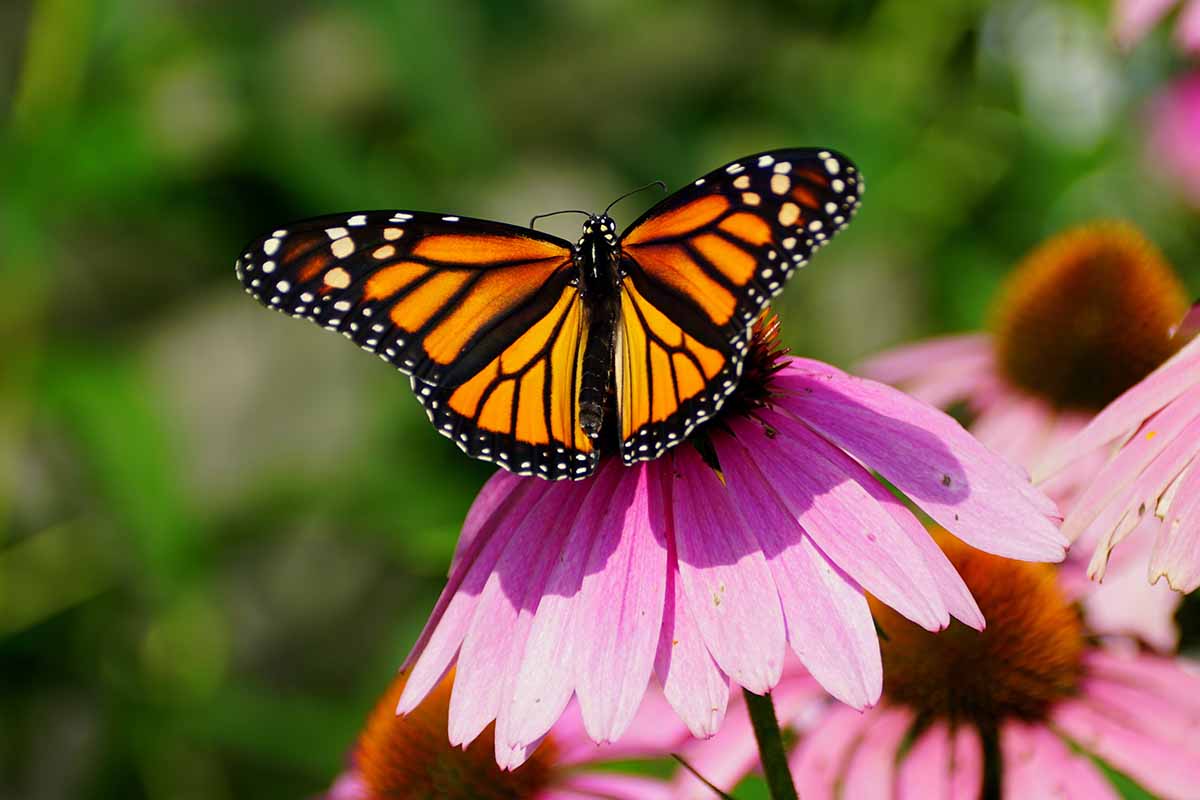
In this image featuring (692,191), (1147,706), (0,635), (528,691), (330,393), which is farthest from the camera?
(330,393)

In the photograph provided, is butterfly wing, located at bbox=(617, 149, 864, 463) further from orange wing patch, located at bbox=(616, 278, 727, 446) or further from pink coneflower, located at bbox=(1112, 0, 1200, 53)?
pink coneflower, located at bbox=(1112, 0, 1200, 53)

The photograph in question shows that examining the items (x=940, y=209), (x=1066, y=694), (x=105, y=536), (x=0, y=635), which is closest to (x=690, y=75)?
(x=940, y=209)

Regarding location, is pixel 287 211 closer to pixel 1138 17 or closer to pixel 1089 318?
pixel 1089 318

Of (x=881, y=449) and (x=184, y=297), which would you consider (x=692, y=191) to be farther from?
(x=184, y=297)

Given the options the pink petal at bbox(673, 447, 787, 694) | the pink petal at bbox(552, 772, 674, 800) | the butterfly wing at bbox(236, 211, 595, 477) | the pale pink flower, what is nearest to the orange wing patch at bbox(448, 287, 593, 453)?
the butterfly wing at bbox(236, 211, 595, 477)

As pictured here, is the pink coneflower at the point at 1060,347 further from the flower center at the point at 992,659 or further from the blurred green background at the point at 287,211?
the blurred green background at the point at 287,211

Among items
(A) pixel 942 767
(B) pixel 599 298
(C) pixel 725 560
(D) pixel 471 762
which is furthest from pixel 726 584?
(D) pixel 471 762
